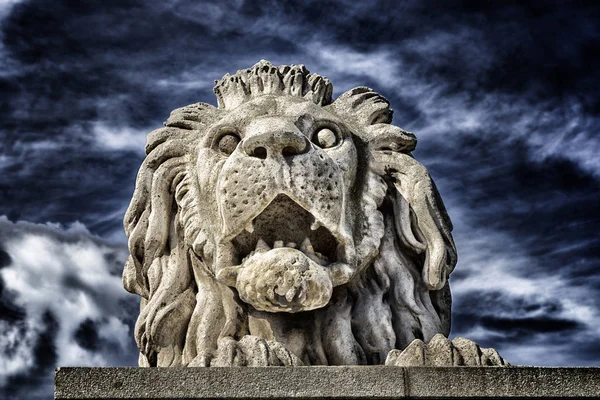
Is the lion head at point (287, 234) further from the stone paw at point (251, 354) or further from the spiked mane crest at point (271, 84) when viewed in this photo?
the stone paw at point (251, 354)

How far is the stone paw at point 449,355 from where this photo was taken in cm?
449

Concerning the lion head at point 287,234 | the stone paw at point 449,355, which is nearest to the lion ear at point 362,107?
the lion head at point 287,234

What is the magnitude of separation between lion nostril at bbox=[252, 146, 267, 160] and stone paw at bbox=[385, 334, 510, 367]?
1.47m

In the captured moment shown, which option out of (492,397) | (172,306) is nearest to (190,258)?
(172,306)

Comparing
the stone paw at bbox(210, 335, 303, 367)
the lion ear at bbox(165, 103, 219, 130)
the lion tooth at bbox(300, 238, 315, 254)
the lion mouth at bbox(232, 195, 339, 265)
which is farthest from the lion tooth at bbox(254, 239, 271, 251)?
the lion ear at bbox(165, 103, 219, 130)

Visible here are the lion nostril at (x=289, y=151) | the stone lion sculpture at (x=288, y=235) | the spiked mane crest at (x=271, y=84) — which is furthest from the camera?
the spiked mane crest at (x=271, y=84)

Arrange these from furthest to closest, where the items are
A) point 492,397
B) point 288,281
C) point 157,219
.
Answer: point 157,219 → point 288,281 → point 492,397

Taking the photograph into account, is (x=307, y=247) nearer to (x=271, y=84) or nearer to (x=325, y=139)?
(x=325, y=139)

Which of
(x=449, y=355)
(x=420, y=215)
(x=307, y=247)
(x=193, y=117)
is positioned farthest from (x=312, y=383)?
(x=193, y=117)

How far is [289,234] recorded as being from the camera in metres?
5.21

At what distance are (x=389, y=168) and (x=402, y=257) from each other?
1.94 ft

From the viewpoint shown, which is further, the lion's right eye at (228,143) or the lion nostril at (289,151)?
the lion's right eye at (228,143)

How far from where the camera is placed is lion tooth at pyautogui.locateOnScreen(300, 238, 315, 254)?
5164 mm

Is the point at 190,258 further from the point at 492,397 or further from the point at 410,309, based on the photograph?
the point at 492,397
